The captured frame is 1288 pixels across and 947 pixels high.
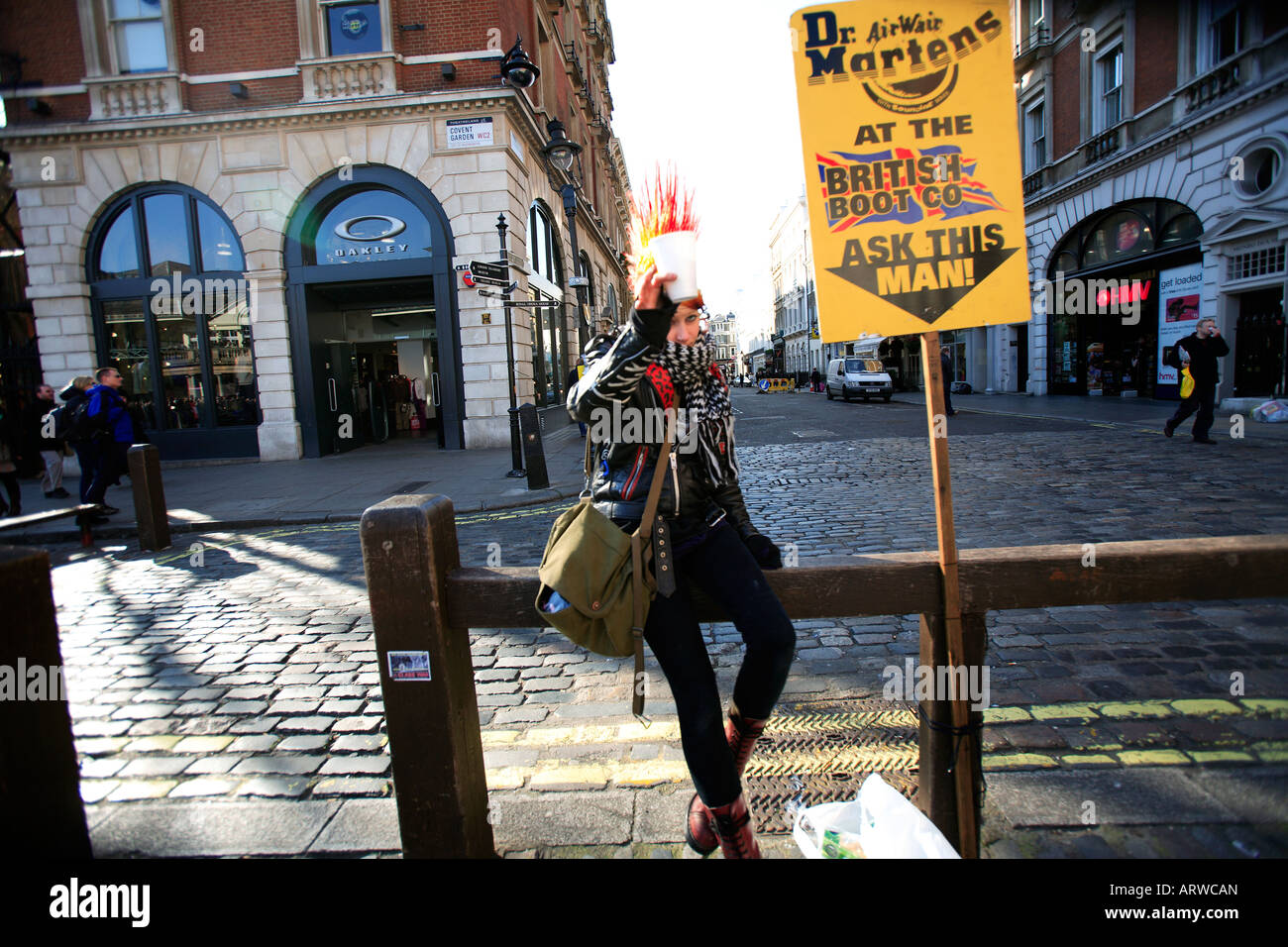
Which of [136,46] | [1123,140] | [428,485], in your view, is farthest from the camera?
[1123,140]

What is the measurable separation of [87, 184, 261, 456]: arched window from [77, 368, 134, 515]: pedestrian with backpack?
633cm

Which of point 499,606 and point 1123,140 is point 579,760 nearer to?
point 499,606

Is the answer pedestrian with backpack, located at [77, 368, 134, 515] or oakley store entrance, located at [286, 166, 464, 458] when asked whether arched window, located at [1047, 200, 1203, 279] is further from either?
pedestrian with backpack, located at [77, 368, 134, 515]

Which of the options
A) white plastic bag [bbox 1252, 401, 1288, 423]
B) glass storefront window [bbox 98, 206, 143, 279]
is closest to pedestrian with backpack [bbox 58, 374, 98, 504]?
glass storefront window [bbox 98, 206, 143, 279]

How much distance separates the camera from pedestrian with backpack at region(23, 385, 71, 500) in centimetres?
1018

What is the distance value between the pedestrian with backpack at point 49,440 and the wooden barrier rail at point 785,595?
1022 cm

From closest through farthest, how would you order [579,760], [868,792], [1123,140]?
[868,792], [579,760], [1123,140]

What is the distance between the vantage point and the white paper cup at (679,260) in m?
1.75

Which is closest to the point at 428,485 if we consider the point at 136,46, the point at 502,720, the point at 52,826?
the point at 502,720

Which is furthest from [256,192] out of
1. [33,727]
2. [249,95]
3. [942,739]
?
[942,739]

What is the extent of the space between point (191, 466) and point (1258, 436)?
20.2 m

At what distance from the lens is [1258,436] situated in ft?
35.5

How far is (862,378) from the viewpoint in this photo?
1057 inches

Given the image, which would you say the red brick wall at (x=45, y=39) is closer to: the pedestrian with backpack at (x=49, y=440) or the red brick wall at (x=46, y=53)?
the red brick wall at (x=46, y=53)
